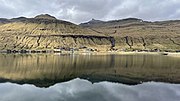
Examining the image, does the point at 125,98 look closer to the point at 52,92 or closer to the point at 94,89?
the point at 94,89

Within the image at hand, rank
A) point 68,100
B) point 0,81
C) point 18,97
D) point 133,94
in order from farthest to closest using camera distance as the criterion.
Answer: point 0,81 → point 133,94 → point 18,97 → point 68,100

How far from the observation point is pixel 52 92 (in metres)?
47.1

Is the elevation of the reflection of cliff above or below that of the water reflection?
above

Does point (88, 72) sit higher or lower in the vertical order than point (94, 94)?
higher

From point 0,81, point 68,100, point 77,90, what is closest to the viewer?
A: point 68,100

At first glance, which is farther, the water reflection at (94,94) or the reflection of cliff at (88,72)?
the reflection of cliff at (88,72)

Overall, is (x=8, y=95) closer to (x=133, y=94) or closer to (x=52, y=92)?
(x=52, y=92)

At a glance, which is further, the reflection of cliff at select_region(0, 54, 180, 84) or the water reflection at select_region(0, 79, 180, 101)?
the reflection of cliff at select_region(0, 54, 180, 84)

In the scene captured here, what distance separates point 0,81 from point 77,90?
74.9 ft

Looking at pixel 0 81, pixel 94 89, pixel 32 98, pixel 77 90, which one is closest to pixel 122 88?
pixel 94 89

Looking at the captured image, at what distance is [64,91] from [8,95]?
32.7 feet

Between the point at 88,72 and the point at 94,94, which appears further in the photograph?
the point at 88,72

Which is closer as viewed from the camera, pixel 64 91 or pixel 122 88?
pixel 64 91

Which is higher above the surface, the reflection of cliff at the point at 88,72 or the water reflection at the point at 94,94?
the reflection of cliff at the point at 88,72
